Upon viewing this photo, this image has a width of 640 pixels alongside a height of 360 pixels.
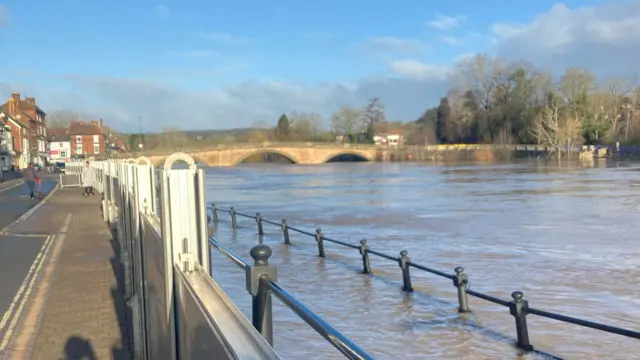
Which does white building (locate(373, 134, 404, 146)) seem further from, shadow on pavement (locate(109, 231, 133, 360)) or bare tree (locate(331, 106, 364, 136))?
shadow on pavement (locate(109, 231, 133, 360))

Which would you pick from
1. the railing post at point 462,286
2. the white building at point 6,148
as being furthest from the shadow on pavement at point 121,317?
the white building at point 6,148

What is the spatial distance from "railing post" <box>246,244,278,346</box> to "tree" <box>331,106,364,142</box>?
133545mm

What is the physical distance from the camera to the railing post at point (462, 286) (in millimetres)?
8664

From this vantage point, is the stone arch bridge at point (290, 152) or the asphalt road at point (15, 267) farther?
the stone arch bridge at point (290, 152)

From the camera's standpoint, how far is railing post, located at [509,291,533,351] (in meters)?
7.00

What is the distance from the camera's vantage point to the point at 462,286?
8.86 m

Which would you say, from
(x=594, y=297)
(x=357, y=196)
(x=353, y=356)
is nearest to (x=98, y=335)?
(x=353, y=356)

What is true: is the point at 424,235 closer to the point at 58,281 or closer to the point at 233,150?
the point at 58,281

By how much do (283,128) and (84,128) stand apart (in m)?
42.1

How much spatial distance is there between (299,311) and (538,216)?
70.8 ft

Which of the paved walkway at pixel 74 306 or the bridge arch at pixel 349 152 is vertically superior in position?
the bridge arch at pixel 349 152

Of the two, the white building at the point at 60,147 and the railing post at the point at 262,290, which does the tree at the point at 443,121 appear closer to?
the white building at the point at 60,147

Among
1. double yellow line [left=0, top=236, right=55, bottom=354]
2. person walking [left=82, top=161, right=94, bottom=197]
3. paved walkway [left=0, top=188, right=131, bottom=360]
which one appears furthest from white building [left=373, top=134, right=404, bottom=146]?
double yellow line [left=0, top=236, right=55, bottom=354]

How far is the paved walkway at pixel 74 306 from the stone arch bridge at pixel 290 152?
272 ft
